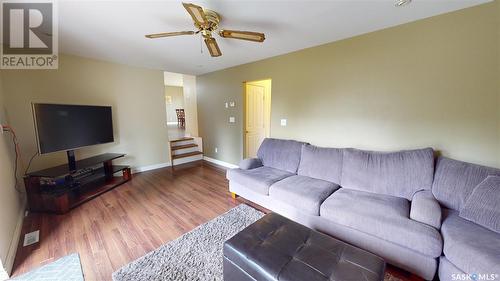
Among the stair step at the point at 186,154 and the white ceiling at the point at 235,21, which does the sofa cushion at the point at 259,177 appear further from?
the stair step at the point at 186,154

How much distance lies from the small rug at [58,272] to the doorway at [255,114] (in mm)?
3029

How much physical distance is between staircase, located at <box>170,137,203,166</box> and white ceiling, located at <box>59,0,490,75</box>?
244 cm

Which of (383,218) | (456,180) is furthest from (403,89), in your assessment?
(383,218)

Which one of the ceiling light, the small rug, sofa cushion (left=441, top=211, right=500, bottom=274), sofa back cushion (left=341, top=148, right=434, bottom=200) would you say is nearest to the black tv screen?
the small rug

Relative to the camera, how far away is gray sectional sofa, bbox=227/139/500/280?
136 centimetres

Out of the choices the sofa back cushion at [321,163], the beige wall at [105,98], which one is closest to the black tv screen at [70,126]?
the beige wall at [105,98]

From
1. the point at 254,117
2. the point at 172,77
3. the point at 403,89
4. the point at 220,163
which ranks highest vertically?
the point at 172,77

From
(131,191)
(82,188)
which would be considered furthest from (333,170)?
(82,188)

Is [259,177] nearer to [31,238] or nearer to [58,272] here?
[58,272]

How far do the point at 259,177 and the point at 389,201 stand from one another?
4.81ft

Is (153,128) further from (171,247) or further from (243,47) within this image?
(171,247)

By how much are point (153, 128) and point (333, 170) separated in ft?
12.9

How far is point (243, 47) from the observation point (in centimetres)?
Answer: 290

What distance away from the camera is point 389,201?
187 centimetres
